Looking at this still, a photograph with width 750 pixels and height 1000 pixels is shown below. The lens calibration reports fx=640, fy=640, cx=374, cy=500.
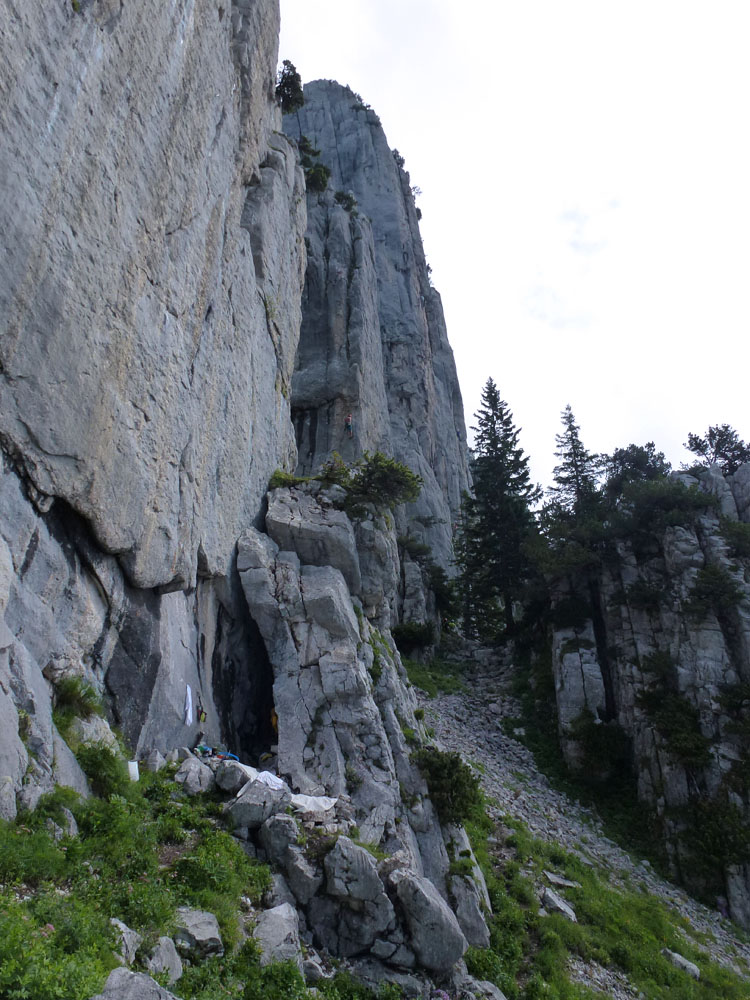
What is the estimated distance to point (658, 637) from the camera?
93.4ft

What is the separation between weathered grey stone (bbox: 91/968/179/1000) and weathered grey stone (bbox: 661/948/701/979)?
15393mm

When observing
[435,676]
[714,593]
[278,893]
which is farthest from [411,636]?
[278,893]

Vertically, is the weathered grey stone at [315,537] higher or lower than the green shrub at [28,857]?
higher

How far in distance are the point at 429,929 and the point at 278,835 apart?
3195 millimetres

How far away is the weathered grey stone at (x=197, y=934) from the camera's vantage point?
8.33 metres

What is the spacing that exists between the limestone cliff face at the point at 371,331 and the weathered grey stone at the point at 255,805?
29.0 meters

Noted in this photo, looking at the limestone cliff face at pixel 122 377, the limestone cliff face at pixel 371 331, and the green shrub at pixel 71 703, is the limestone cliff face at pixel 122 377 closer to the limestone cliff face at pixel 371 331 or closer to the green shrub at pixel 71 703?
the green shrub at pixel 71 703

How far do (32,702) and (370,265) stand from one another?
4954 cm

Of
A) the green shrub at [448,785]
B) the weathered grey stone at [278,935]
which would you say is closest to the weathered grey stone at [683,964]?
the green shrub at [448,785]

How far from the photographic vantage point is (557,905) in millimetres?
16453

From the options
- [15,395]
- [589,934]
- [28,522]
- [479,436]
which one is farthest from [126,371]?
[479,436]

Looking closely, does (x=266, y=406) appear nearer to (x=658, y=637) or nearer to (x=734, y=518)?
(x=658, y=637)

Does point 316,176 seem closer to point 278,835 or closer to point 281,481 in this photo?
point 281,481

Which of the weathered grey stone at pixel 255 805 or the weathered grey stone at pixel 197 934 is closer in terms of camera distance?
the weathered grey stone at pixel 197 934
